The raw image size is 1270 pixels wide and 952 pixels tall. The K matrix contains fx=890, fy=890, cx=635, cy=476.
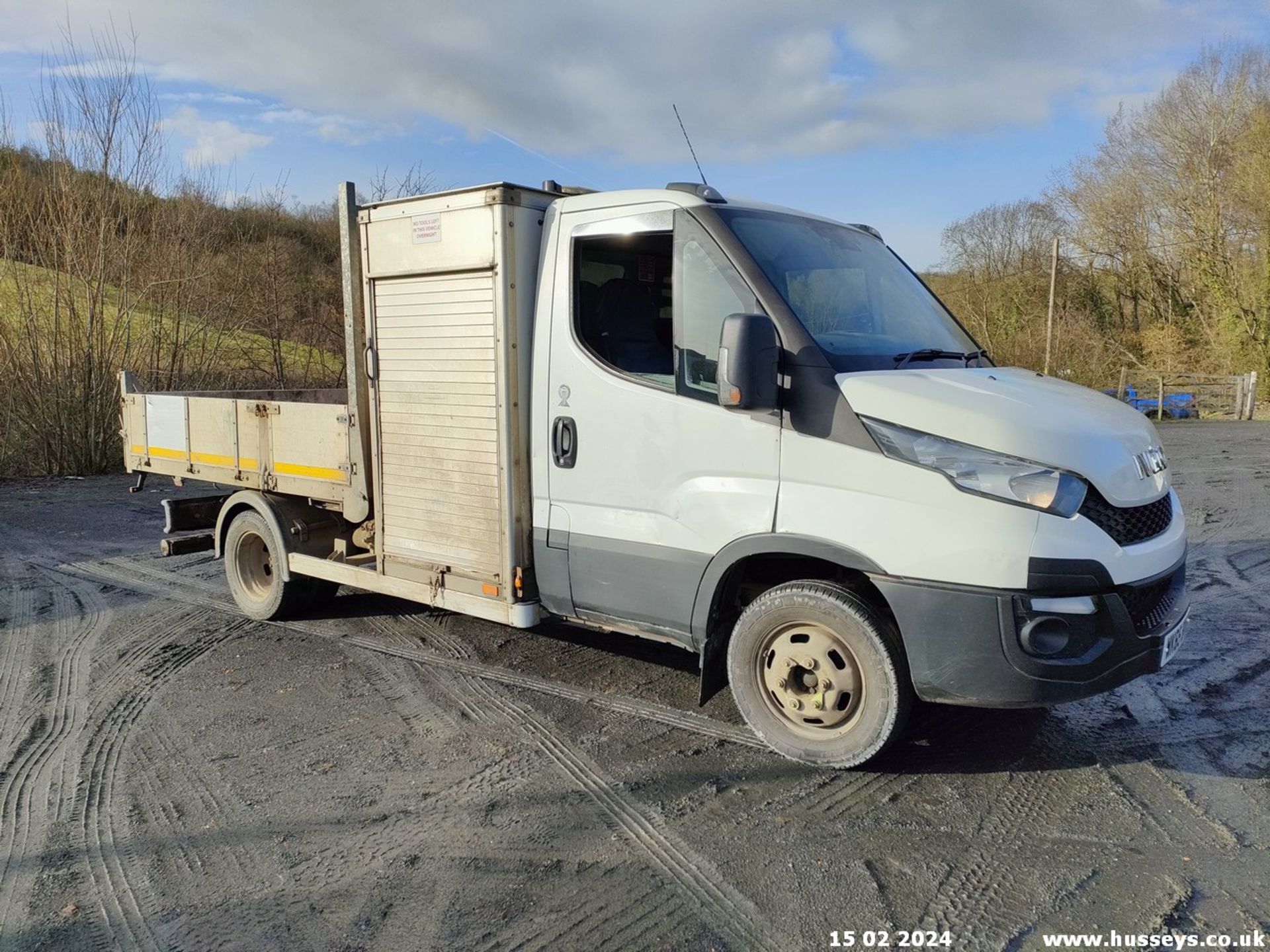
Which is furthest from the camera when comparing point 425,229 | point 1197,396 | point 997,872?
point 1197,396

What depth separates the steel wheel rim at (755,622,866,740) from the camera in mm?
3852

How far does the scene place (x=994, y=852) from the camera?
331 cm

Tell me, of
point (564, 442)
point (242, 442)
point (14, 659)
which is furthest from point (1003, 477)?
point (14, 659)

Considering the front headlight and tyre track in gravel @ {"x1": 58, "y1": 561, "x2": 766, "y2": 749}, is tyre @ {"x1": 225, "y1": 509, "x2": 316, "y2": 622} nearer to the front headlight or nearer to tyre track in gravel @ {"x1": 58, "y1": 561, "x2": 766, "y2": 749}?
tyre track in gravel @ {"x1": 58, "y1": 561, "x2": 766, "y2": 749}

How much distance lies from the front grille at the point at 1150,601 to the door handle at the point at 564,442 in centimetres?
250

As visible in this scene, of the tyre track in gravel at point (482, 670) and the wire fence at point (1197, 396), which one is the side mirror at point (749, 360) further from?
the wire fence at point (1197, 396)

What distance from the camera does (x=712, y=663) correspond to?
429 cm

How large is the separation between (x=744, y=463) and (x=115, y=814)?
303cm

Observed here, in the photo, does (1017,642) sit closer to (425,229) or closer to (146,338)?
(425,229)

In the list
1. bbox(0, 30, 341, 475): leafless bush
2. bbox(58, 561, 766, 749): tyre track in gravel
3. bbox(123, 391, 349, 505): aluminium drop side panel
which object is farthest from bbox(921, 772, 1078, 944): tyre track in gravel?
bbox(0, 30, 341, 475): leafless bush

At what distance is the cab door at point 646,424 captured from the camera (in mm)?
3994

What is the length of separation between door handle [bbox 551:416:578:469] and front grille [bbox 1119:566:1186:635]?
2.50 m

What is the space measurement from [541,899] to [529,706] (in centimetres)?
172

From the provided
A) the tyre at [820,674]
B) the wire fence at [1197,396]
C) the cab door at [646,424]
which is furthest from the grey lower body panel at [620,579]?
the wire fence at [1197,396]
